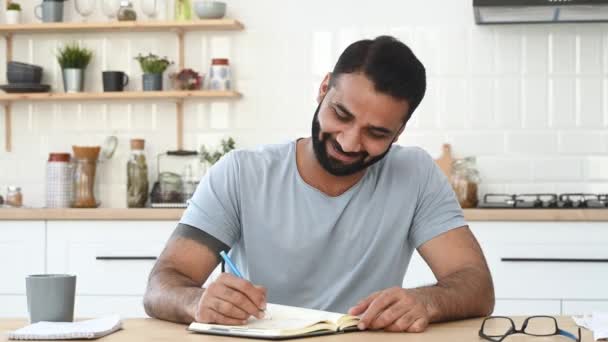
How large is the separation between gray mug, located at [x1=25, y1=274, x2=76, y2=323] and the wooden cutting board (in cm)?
270

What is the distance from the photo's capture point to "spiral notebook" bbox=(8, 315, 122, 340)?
1.72m

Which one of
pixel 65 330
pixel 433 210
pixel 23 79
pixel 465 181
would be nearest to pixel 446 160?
pixel 465 181

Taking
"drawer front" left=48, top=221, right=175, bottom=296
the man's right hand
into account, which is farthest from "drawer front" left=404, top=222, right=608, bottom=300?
the man's right hand

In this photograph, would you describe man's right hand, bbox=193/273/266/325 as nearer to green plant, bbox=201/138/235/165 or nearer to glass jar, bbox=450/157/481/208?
glass jar, bbox=450/157/481/208

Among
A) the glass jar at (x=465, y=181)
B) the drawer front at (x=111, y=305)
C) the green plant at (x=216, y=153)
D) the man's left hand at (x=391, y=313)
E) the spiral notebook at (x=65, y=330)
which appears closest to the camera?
the spiral notebook at (x=65, y=330)

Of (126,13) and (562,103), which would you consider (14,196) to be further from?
(562,103)

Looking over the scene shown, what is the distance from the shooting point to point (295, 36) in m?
4.60

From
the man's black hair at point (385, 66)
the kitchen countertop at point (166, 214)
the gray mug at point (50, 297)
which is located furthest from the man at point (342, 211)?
the kitchen countertop at point (166, 214)

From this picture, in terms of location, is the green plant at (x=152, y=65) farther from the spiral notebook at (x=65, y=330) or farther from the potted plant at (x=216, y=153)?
the spiral notebook at (x=65, y=330)

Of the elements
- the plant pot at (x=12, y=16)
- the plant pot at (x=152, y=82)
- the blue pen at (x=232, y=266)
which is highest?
the plant pot at (x=12, y=16)

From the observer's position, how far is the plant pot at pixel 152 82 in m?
4.52

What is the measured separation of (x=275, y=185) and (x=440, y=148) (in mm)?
2226

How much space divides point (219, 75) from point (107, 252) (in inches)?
38.4

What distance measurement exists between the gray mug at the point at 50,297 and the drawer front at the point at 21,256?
2.26m
